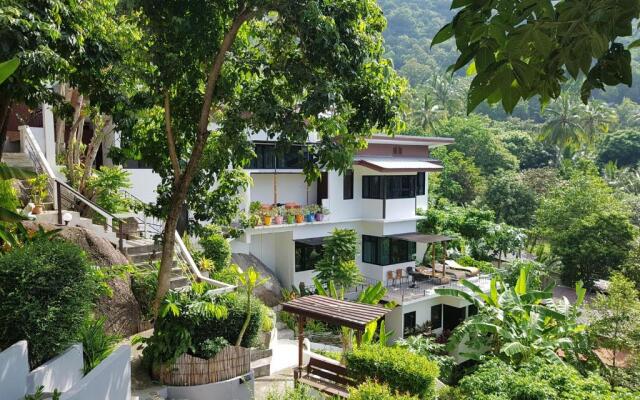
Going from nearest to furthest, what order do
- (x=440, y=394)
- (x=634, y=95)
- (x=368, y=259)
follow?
(x=440, y=394) < (x=368, y=259) < (x=634, y=95)

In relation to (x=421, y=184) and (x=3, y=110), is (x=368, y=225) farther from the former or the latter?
(x=3, y=110)

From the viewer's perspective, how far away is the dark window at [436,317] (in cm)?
2128

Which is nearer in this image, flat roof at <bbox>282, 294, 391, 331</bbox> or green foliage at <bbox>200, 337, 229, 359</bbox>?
green foliage at <bbox>200, 337, 229, 359</bbox>

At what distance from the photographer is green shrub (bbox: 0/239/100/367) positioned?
604 centimetres

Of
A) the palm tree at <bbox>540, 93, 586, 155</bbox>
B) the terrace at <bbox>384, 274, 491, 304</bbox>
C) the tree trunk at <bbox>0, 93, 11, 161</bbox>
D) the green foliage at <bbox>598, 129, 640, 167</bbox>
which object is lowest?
the terrace at <bbox>384, 274, 491, 304</bbox>

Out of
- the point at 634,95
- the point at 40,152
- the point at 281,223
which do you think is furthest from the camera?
the point at 634,95

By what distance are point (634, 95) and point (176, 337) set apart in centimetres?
8655

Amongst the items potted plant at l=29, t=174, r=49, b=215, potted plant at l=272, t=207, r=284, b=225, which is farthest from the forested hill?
potted plant at l=29, t=174, r=49, b=215

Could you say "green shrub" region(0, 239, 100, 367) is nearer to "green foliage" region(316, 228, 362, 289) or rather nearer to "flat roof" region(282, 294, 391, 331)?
"flat roof" region(282, 294, 391, 331)

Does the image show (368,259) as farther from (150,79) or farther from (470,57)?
(470,57)

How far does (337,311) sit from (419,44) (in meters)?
91.2

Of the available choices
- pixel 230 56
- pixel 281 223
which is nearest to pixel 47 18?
pixel 230 56

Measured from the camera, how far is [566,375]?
10.2 m

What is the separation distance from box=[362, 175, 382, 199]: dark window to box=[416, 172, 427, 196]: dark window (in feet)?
11.6
